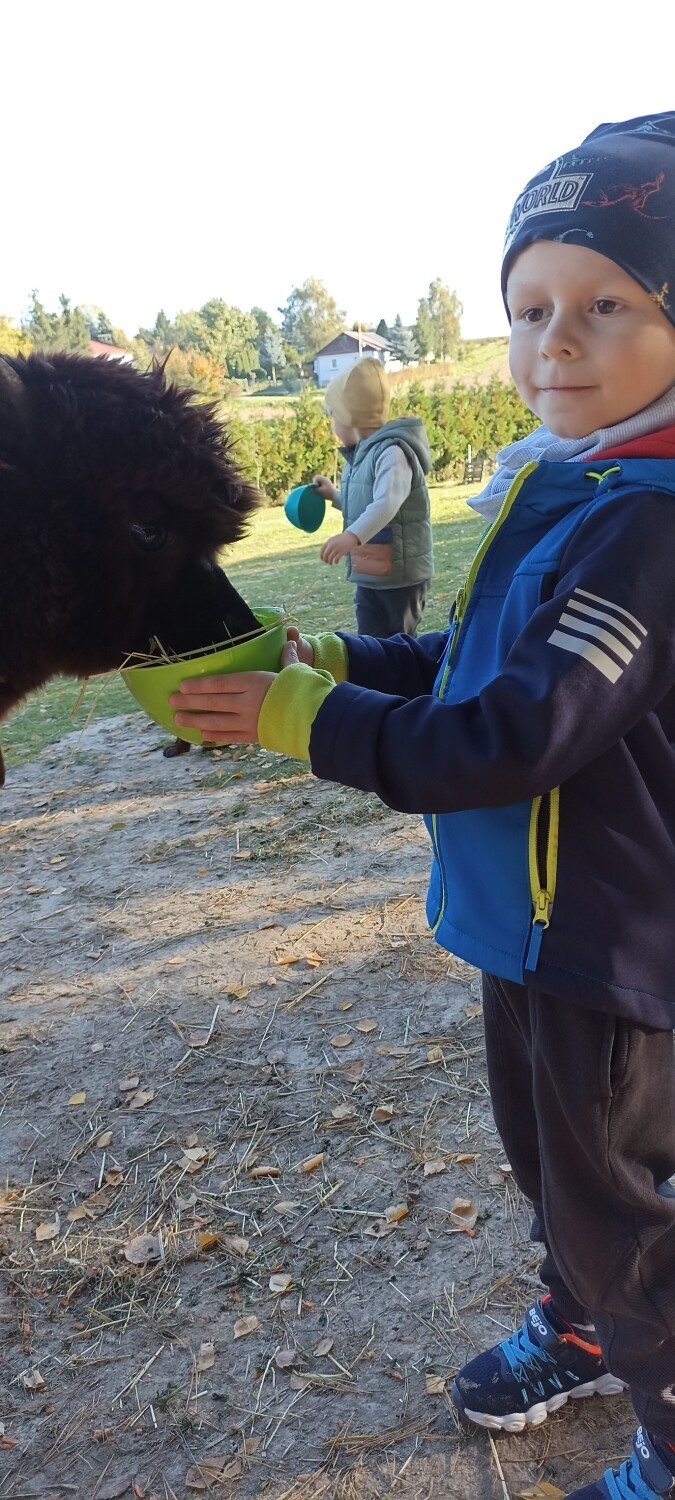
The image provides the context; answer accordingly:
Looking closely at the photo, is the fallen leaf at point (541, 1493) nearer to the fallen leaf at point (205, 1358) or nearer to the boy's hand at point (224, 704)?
the fallen leaf at point (205, 1358)

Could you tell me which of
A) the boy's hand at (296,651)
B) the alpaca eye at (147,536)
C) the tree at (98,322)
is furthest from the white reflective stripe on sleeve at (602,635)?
the tree at (98,322)

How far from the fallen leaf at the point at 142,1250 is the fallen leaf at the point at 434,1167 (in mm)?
740

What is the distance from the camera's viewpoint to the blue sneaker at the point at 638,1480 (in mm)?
1538

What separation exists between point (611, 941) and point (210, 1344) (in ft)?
5.09

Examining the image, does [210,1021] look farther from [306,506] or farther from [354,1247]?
[306,506]

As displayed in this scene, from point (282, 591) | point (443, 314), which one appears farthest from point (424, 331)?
point (282, 591)

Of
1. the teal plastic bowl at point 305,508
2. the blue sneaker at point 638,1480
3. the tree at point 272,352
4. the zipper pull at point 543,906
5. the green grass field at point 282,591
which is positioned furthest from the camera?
the tree at point 272,352

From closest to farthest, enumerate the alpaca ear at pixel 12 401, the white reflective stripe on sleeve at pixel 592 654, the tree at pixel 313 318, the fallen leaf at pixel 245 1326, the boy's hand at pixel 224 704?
1. the white reflective stripe on sleeve at pixel 592 654
2. the boy's hand at pixel 224 704
3. the alpaca ear at pixel 12 401
4. the fallen leaf at pixel 245 1326
5. the tree at pixel 313 318

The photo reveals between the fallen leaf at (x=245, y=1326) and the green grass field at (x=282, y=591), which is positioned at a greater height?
the green grass field at (x=282, y=591)

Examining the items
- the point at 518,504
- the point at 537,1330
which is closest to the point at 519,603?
the point at 518,504

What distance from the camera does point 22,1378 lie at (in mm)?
2107

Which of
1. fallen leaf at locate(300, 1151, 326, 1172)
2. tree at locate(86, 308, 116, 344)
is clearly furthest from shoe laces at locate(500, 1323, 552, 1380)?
tree at locate(86, 308, 116, 344)

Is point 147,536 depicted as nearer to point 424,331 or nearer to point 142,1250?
point 142,1250

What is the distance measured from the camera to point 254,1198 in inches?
99.5
